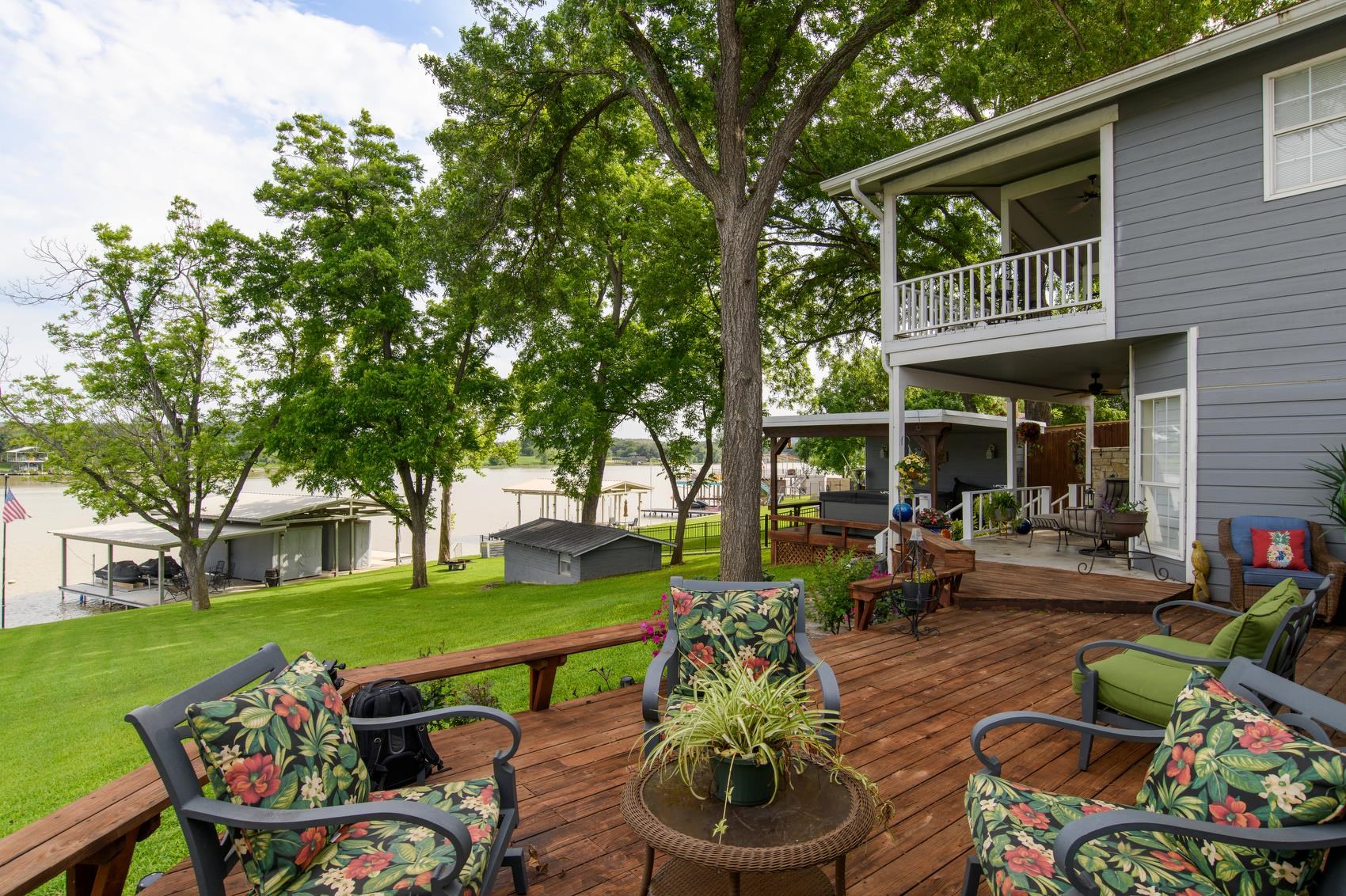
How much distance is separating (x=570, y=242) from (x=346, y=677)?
9587 millimetres

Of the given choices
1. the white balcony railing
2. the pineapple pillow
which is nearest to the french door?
the pineapple pillow

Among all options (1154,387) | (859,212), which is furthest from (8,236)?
(1154,387)

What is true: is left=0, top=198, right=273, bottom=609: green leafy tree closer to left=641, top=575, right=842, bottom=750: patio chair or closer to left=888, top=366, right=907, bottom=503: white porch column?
left=888, top=366, right=907, bottom=503: white porch column

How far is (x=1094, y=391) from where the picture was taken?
10570mm

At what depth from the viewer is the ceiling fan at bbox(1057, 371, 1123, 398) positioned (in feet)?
34.2

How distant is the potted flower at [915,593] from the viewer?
226 inches

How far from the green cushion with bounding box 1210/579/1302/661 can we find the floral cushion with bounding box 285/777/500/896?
3.38m

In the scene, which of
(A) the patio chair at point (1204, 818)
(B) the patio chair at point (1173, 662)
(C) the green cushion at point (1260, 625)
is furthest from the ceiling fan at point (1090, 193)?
(A) the patio chair at point (1204, 818)

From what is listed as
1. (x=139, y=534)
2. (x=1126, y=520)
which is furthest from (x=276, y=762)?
(x=139, y=534)

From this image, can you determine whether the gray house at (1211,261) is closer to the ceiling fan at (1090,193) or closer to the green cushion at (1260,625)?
the ceiling fan at (1090,193)

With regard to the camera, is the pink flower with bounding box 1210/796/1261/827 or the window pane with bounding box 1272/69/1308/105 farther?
the window pane with bounding box 1272/69/1308/105

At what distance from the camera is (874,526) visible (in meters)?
12.4

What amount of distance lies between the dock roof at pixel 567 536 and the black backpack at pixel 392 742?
516 inches

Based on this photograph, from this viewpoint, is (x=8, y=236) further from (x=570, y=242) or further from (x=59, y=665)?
(x=570, y=242)
